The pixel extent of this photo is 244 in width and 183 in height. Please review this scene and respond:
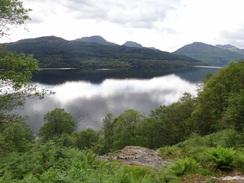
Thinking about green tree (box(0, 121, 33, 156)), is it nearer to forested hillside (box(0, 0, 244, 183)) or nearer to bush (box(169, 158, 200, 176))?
forested hillside (box(0, 0, 244, 183))

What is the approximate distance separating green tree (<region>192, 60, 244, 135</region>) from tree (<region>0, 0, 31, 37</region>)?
25434 millimetres

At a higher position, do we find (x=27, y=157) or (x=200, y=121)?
(x=27, y=157)

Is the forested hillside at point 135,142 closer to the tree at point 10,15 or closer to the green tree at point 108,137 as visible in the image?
the tree at point 10,15

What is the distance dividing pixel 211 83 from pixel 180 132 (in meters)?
14.5

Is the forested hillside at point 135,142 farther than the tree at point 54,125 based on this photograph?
No

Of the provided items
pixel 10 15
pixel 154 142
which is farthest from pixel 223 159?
pixel 154 142

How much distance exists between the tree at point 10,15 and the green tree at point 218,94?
2543 cm

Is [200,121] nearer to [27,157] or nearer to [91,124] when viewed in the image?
[27,157]

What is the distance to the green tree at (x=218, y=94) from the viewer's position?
988 inches

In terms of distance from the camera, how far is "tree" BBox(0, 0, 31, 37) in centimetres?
985

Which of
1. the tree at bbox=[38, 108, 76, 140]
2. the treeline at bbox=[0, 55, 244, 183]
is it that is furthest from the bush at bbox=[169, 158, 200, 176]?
the tree at bbox=[38, 108, 76, 140]

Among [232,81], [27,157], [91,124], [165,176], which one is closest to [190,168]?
[165,176]

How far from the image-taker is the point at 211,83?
89.5ft

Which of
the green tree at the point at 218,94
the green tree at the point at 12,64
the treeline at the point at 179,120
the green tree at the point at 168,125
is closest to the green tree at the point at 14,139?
the green tree at the point at 12,64
